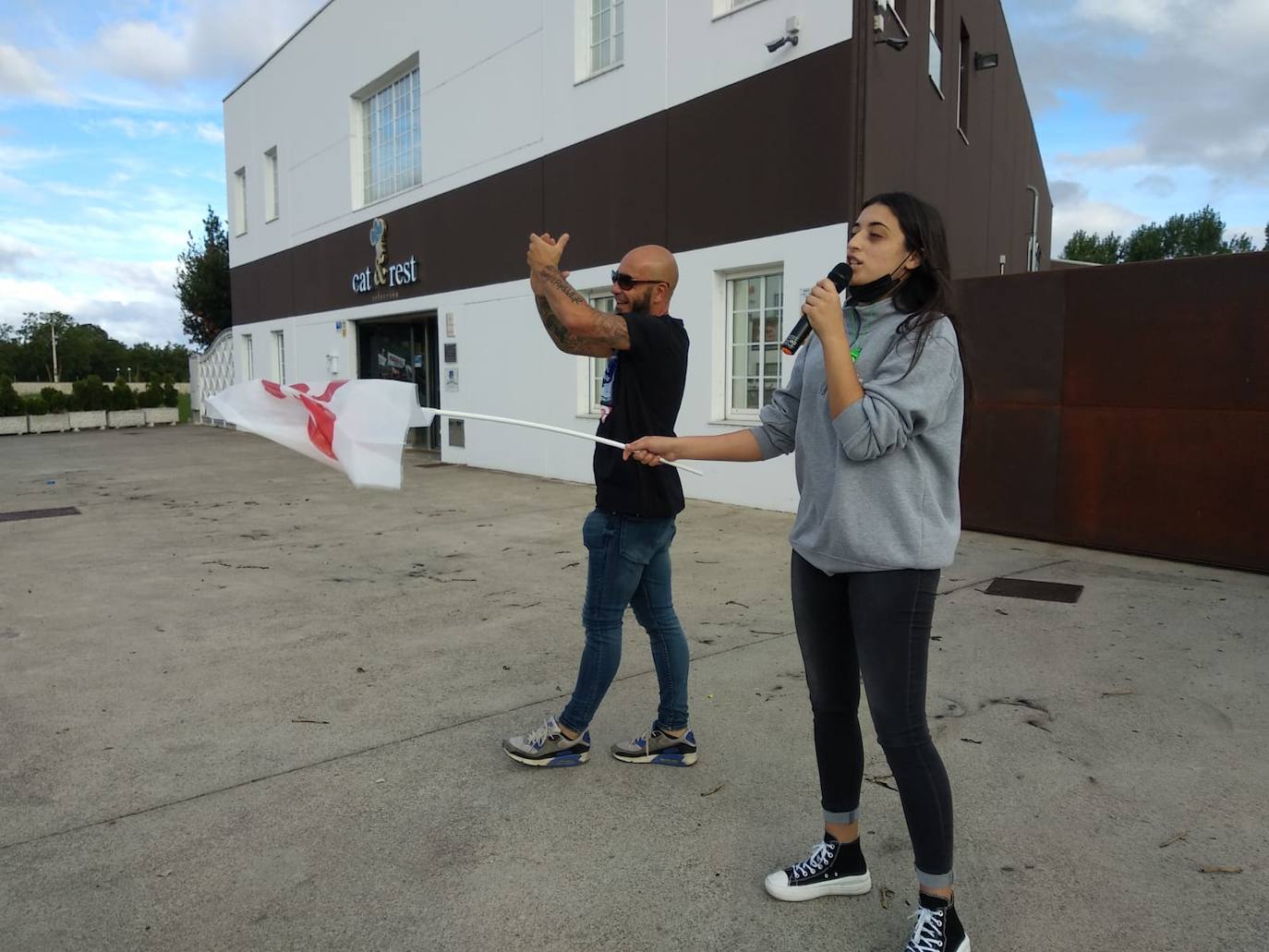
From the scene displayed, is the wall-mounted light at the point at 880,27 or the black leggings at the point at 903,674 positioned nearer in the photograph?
the black leggings at the point at 903,674

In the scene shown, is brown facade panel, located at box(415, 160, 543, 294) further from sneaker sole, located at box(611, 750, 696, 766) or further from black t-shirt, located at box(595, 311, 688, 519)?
sneaker sole, located at box(611, 750, 696, 766)

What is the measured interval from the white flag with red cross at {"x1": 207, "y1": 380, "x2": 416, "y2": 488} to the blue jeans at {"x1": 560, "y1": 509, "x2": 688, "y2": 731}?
0.79m

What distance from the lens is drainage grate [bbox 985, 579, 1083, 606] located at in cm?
550

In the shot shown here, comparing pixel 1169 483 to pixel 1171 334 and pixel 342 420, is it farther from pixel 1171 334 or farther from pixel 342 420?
pixel 342 420

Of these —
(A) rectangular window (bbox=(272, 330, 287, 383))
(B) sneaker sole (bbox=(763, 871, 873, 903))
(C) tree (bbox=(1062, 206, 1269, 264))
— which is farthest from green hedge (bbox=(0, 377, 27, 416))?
(C) tree (bbox=(1062, 206, 1269, 264))

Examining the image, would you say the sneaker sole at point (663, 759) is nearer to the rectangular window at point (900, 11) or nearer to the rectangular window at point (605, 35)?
the rectangular window at point (900, 11)

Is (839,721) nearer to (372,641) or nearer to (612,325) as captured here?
(612,325)

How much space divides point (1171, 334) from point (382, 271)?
12.7 meters

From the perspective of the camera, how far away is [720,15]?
29.4ft

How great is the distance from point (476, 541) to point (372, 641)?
2824mm

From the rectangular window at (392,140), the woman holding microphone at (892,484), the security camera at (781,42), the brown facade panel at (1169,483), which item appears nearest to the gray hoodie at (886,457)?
the woman holding microphone at (892,484)

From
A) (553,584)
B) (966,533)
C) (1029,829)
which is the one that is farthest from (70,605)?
(966,533)

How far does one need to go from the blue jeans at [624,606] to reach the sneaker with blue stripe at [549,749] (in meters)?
0.05

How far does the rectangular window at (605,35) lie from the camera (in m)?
10.5
